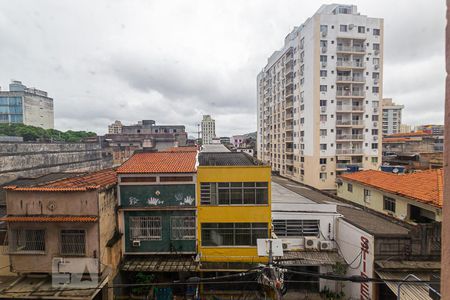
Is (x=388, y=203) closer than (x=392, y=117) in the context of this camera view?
Yes

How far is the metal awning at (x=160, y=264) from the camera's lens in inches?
545

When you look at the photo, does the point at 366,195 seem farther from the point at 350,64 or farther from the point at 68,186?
the point at 350,64

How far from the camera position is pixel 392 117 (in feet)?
401

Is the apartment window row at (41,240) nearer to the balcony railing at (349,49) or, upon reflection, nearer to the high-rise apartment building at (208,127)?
the balcony railing at (349,49)

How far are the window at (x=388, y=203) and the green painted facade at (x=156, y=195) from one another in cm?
1528

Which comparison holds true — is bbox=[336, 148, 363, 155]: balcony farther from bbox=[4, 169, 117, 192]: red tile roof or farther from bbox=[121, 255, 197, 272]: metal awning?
bbox=[4, 169, 117, 192]: red tile roof

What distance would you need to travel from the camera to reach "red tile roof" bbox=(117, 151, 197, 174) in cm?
1486

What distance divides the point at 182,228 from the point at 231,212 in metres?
3.33

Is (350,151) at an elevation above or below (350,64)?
below

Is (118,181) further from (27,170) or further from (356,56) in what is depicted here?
(356,56)

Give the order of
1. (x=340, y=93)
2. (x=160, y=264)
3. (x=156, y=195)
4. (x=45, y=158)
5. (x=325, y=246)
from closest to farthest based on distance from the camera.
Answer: (x=160, y=264) < (x=156, y=195) < (x=325, y=246) < (x=45, y=158) < (x=340, y=93)

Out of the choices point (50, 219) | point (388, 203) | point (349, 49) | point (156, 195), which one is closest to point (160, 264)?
point (156, 195)

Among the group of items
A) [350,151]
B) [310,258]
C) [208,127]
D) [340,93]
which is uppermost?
[208,127]

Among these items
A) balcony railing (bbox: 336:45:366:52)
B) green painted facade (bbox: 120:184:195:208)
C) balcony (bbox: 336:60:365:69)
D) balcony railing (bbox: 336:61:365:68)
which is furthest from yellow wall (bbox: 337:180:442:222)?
balcony railing (bbox: 336:45:366:52)
